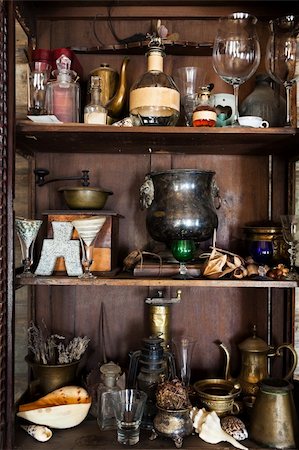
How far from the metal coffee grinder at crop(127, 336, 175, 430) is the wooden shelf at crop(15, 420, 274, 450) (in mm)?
52

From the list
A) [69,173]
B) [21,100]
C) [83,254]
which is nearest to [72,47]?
[21,100]

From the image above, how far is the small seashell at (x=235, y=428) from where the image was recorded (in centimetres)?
124

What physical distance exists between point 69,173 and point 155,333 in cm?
57

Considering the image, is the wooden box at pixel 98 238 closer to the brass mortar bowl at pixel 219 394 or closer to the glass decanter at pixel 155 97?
the glass decanter at pixel 155 97

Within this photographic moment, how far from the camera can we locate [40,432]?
1238mm

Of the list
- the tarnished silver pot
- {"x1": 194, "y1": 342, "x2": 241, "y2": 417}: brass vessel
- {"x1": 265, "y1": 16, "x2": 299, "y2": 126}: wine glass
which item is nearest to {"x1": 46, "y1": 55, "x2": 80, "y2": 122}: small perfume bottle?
the tarnished silver pot

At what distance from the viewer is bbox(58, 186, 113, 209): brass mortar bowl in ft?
4.47

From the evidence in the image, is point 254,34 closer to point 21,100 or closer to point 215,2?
point 215,2

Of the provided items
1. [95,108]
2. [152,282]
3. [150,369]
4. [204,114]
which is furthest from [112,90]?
[150,369]

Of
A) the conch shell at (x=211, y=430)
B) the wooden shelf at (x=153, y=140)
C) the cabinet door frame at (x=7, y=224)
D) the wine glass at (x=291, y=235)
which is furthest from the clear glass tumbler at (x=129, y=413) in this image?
the wooden shelf at (x=153, y=140)

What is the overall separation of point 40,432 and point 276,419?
592 millimetres

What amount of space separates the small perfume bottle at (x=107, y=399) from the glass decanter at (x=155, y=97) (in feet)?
2.25

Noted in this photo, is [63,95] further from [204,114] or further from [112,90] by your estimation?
[204,114]

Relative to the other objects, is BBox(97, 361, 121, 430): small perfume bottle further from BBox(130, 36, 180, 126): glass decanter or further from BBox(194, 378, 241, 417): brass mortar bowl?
BBox(130, 36, 180, 126): glass decanter
